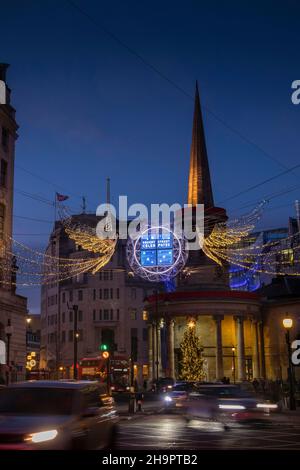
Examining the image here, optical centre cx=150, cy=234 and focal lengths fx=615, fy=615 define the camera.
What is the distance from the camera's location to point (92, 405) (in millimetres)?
12656

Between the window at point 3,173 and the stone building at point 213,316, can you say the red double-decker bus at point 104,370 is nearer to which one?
the stone building at point 213,316

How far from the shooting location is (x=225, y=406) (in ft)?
70.0

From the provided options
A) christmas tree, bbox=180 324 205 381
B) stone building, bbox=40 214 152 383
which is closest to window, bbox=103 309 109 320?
stone building, bbox=40 214 152 383

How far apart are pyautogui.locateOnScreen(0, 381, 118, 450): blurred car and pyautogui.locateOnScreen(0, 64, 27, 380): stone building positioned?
31348 mm

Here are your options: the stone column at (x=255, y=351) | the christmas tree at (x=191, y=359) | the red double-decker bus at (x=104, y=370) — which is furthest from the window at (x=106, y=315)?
the christmas tree at (x=191, y=359)

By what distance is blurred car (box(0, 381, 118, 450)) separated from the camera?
391 inches

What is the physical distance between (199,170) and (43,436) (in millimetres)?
66937

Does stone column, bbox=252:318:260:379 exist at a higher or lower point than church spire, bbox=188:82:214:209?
lower

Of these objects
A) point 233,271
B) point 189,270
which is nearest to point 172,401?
point 189,270

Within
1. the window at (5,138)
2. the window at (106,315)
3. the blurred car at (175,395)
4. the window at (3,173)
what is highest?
the window at (5,138)

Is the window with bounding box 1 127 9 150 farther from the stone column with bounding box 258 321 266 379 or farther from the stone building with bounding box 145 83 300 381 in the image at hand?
the stone column with bounding box 258 321 266 379

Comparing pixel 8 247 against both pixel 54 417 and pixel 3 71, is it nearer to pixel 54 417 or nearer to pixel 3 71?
pixel 3 71

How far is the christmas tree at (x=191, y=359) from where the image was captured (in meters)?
60.0

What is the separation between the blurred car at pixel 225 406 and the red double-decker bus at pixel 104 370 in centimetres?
3120
